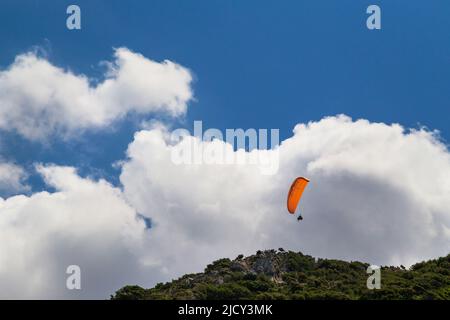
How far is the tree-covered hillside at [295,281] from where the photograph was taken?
75.4m

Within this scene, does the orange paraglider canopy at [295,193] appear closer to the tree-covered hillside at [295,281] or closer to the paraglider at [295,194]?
the paraglider at [295,194]

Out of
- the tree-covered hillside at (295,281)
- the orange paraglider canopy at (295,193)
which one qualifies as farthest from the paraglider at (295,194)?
the tree-covered hillside at (295,281)

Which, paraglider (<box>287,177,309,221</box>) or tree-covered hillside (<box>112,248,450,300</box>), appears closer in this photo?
paraglider (<box>287,177,309,221</box>)

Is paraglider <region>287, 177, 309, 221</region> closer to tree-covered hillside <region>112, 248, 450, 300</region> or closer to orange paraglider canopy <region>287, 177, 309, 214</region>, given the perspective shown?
orange paraglider canopy <region>287, 177, 309, 214</region>

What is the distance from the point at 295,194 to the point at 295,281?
37966 millimetres

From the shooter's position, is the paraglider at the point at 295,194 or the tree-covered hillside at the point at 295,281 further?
the tree-covered hillside at the point at 295,281

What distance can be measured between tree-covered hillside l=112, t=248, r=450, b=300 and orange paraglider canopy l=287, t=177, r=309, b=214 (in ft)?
75.9

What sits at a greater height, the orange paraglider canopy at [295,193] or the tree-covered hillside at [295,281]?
the orange paraglider canopy at [295,193]

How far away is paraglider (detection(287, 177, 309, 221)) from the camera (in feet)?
179

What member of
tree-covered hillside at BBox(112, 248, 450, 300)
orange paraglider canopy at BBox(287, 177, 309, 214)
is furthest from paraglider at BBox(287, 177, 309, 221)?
tree-covered hillside at BBox(112, 248, 450, 300)
